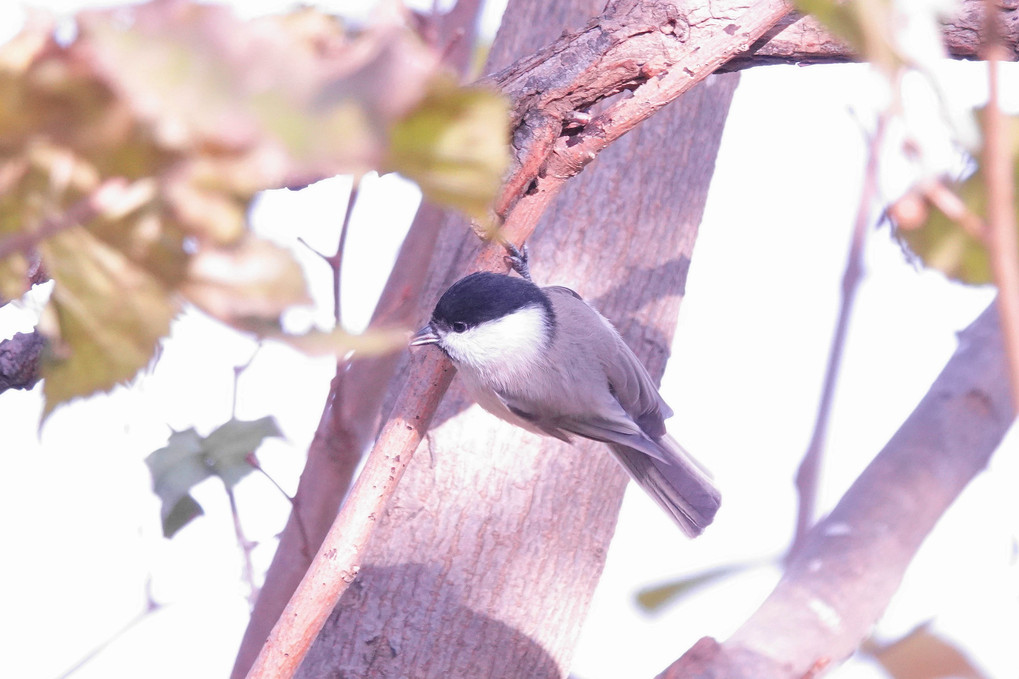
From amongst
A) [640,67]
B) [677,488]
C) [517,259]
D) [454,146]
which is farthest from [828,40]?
[454,146]

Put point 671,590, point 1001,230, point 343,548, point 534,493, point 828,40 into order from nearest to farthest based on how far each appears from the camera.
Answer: point 1001,230 < point 671,590 < point 343,548 < point 828,40 < point 534,493

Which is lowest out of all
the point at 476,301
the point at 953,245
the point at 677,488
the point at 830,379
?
the point at 677,488

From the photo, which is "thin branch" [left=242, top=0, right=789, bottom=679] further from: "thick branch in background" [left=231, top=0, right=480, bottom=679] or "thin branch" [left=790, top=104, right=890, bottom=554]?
"thin branch" [left=790, top=104, right=890, bottom=554]

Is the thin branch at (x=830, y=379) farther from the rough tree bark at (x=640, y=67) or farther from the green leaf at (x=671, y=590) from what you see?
the rough tree bark at (x=640, y=67)

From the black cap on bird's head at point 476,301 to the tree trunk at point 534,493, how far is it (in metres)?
0.17

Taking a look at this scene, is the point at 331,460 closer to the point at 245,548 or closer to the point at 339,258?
the point at 245,548

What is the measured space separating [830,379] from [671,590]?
0.86 ft

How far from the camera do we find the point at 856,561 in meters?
1.04

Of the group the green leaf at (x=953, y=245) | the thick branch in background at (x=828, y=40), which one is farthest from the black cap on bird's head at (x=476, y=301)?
the green leaf at (x=953, y=245)

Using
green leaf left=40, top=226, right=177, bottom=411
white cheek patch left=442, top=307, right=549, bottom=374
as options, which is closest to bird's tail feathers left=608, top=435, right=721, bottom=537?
white cheek patch left=442, top=307, right=549, bottom=374

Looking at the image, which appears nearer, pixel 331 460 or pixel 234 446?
pixel 234 446

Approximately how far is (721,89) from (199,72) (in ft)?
4.83

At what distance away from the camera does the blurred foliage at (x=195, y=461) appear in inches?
50.5

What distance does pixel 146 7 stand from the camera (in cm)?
30
